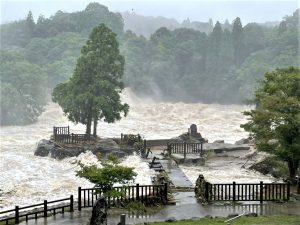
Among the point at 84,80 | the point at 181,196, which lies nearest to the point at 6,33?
the point at 84,80

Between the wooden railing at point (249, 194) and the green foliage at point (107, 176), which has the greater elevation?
the green foliage at point (107, 176)

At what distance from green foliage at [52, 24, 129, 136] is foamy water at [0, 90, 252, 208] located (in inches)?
222

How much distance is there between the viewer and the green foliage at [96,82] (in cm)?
4731

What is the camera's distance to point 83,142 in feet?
149

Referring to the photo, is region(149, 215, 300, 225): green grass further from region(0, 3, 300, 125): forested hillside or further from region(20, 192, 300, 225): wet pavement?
region(0, 3, 300, 125): forested hillside

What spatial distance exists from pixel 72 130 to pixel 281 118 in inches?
1720

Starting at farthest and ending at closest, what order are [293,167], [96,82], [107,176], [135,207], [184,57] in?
1. [184,57]
2. [96,82]
3. [293,167]
4. [135,207]
5. [107,176]

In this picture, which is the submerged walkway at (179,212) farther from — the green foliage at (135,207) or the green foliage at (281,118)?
the green foliage at (281,118)

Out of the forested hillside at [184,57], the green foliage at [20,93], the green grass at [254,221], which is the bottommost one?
the green grass at [254,221]

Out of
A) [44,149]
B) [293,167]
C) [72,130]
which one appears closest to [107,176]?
[293,167]

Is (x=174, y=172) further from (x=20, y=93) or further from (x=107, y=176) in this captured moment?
(x=20, y=93)

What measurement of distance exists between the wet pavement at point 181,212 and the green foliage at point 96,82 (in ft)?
79.0

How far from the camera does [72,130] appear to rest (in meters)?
67.0

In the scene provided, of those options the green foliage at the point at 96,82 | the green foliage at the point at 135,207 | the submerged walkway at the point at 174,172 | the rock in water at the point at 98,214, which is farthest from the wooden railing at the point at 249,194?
the green foliage at the point at 96,82
